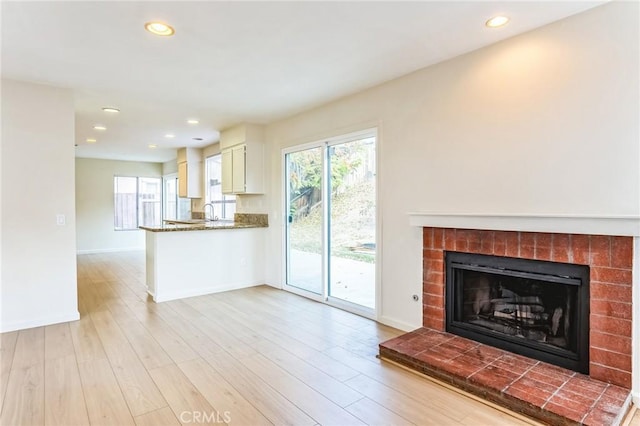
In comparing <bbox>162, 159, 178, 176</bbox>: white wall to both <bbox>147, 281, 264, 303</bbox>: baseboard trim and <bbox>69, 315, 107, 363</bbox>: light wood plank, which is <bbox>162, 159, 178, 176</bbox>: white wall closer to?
<bbox>147, 281, 264, 303</bbox>: baseboard trim

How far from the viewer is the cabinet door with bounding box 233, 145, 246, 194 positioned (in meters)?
5.39

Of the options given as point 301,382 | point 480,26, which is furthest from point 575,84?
point 301,382

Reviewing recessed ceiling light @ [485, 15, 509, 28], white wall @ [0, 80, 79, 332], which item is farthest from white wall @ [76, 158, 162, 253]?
recessed ceiling light @ [485, 15, 509, 28]

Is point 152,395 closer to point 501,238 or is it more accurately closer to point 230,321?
point 230,321

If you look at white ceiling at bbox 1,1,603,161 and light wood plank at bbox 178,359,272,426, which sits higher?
white ceiling at bbox 1,1,603,161

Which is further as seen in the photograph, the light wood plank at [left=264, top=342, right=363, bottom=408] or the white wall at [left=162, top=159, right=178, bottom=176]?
the white wall at [left=162, top=159, right=178, bottom=176]

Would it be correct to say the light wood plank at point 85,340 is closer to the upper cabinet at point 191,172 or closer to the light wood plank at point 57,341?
the light wood plank at point 57,341

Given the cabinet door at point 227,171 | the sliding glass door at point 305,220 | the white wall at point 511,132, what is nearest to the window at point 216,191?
the cabinet door at point 227,171

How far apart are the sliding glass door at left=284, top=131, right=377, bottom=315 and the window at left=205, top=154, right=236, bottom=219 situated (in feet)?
7.49

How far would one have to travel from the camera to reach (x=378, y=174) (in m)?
3.71

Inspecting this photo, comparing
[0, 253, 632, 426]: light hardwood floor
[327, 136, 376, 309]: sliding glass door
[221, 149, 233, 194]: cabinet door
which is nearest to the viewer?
[0, 253, 632, 426]: light hardwood floor

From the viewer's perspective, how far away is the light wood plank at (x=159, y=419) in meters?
2.01

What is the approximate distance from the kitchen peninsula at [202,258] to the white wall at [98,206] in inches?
211

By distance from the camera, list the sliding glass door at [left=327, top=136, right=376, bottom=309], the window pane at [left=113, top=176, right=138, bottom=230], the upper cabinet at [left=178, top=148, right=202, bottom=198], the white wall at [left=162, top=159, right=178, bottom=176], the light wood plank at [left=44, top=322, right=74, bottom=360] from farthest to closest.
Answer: the window pane at [left=113, top=176, right=138, bottom=230] → the white wall at [left=162, top=159, right=178, bottom=176] → the upper cabinet at [left=178, top=148, right=202, bottom=198] → the sliding glass door at [left=327, top=136, right=376, bottom=309] → the light wood plank at [left=44, top=322, right=74, bottom=360]
